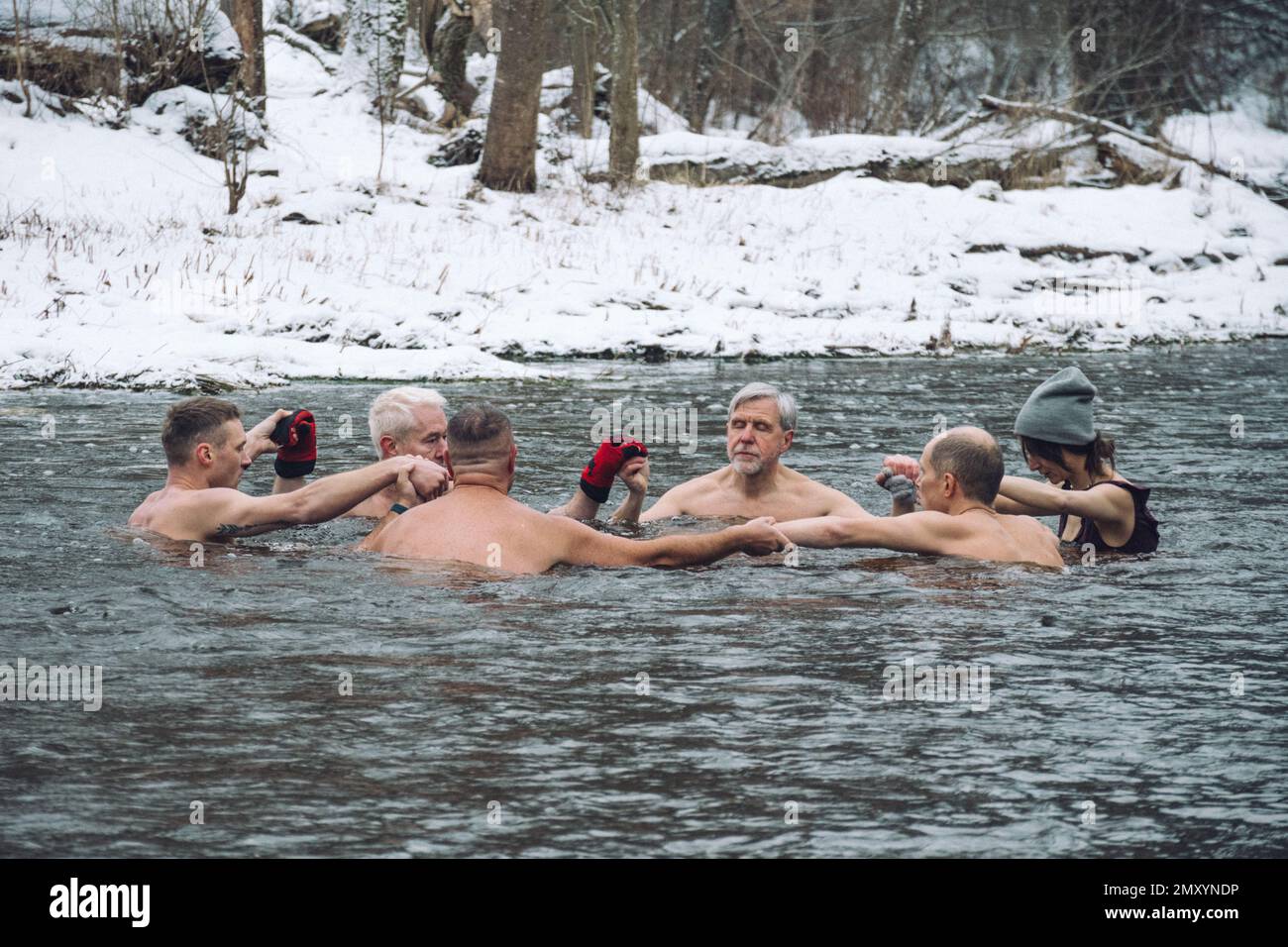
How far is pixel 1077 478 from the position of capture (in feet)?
26.6

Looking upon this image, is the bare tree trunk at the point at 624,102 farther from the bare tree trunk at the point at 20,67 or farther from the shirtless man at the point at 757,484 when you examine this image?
the shirtless man at the point at 757,484

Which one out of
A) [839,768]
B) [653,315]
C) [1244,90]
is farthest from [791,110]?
[839,768]

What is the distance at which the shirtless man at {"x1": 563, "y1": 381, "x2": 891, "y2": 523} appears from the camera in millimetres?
8641

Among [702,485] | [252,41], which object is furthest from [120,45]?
[702,485]

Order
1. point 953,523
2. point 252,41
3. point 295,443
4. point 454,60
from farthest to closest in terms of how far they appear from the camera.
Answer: point 454,60 → point 252,41 → point 295,443 → point 953,523

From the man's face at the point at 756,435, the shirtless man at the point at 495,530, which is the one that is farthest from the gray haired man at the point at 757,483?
the shirtless man at the point at 495,530

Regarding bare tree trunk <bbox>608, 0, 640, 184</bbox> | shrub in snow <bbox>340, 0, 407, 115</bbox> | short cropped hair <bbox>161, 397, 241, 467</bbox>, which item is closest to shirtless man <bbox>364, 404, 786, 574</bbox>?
short cropped hair <bbox>161, 397, 241, 467</bbox>

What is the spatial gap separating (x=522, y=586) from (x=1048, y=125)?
24033 mm

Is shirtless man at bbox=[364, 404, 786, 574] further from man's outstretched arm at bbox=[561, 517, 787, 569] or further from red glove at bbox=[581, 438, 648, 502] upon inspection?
red glove at bbox=[581, 438, 648, 502]

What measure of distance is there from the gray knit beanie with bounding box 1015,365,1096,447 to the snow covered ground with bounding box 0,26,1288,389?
8.20 m

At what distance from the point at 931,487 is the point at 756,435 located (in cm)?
145

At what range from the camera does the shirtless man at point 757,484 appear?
28.3ft

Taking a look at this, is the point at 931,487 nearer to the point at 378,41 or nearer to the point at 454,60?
the point at 378,41

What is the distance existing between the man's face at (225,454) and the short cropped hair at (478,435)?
1.54m
